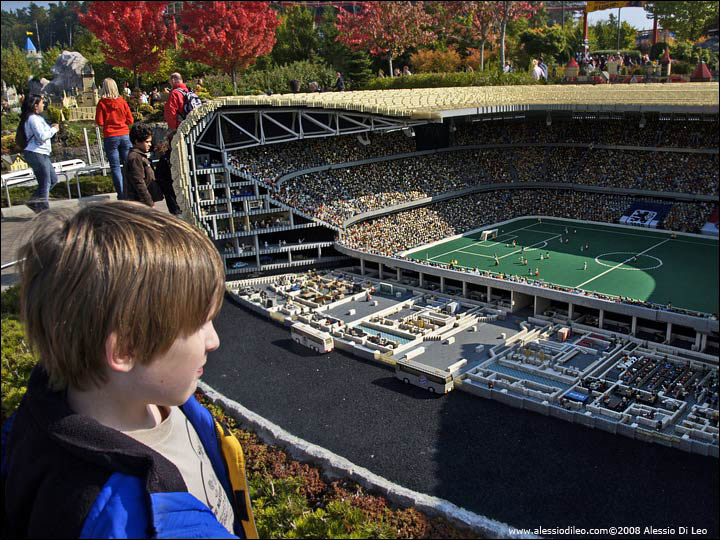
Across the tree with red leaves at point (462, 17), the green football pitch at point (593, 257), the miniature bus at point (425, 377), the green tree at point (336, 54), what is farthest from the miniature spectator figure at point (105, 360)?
the green football pitch at point (593, 257)

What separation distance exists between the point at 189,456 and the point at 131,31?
11.0 feet

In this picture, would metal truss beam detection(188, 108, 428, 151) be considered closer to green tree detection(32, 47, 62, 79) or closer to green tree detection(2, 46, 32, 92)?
green tree detection(32, 47, 62, 79)

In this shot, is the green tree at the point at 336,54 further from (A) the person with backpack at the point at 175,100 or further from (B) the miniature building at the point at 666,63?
(B) the miniature building at the point at 666,63

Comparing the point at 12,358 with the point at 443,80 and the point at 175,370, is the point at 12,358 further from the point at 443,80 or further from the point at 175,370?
the point at 443,80

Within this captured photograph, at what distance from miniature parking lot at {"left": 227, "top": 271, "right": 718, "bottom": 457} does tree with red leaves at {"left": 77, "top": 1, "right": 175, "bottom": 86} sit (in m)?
13.9

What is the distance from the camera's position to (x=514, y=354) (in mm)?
20078

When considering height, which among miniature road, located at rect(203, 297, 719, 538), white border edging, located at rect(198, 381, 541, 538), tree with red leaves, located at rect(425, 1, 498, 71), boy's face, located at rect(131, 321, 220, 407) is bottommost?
miniature road, located at rect(203, 297, 719, 538)

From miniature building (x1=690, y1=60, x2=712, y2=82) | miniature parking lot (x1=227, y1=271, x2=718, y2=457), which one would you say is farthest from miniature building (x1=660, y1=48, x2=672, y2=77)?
miniature parking lot (x1=227, y1=271, x2=718, y2=457)

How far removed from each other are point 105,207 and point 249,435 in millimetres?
11823

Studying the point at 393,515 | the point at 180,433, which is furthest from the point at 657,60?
the point at 180,433

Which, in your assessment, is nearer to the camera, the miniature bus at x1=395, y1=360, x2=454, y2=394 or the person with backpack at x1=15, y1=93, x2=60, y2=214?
the person with backpack at x1=15, y1=93, x2=60, y2=214

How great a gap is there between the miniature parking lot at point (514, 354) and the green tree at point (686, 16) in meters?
10.4

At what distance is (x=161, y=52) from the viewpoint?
5418mm

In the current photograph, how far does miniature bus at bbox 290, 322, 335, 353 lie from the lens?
68.2 ft
